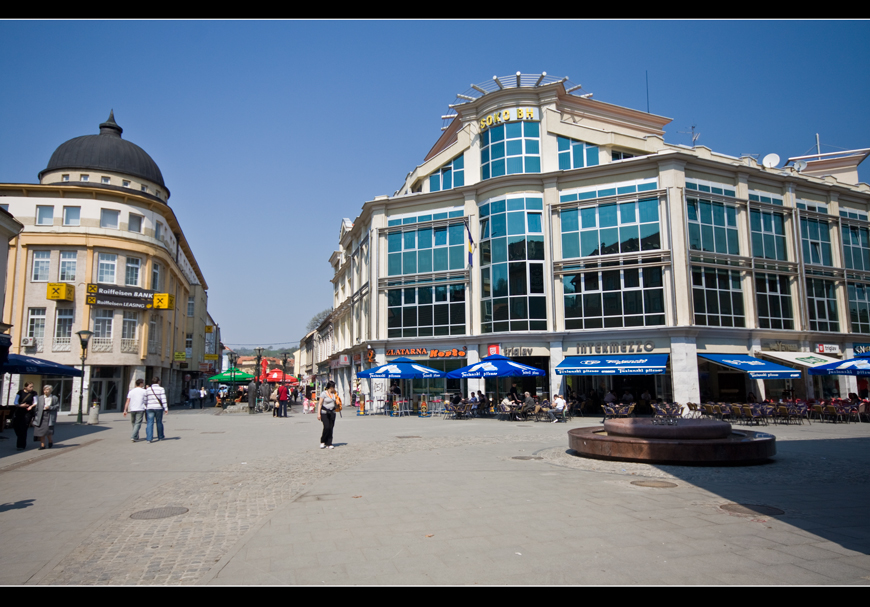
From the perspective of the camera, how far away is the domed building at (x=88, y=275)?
36.2 meters

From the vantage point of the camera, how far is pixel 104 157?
4369 cm

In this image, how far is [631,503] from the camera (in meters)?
7.86

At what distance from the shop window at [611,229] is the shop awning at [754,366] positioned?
21.1 ft

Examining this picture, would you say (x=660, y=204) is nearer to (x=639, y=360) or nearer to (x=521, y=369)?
(x=639, y=360)

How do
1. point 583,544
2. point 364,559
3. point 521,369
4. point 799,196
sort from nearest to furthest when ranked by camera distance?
point 364,559 → point 583,544 → point 521,369 → point 799,196

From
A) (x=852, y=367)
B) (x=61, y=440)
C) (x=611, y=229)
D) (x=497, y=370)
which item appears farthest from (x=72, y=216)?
(x=852, y=367)

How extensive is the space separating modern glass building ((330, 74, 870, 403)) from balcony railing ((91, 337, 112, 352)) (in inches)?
667

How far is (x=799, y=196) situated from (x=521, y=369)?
21.5 m

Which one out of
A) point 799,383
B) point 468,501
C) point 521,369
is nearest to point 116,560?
point 468,501

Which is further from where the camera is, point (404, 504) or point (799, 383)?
point (799, 383)

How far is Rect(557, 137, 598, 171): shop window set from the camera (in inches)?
1284

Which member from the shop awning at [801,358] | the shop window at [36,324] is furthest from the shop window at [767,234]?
the shop window at [36,324]

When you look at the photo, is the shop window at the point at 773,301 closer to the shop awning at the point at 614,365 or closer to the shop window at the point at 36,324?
the shop awning at the point at 614,365

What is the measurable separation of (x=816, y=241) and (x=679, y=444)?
29814 millimetres
